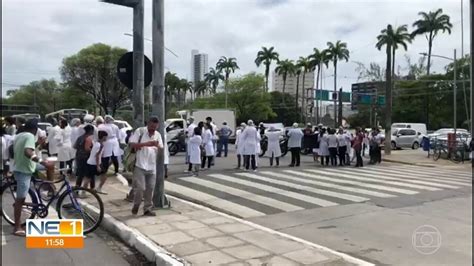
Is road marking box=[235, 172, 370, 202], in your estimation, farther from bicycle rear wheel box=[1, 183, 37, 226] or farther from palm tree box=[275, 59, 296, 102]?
palm tree box=[275, 59, 296, 102]

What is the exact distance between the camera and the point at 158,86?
32.0ft

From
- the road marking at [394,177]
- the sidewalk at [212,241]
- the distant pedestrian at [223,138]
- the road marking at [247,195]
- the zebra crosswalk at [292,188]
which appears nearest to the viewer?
the sidewalk at [212,241]

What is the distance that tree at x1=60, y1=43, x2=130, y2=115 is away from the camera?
6134 centimetres

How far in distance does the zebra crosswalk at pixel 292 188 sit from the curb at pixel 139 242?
97.5 inches

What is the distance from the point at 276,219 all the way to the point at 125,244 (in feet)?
9.77

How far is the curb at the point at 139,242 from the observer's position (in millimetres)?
6270

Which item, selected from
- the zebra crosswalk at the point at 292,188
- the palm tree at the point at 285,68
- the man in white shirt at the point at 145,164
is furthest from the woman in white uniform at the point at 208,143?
the palm tree at the point at 285,68

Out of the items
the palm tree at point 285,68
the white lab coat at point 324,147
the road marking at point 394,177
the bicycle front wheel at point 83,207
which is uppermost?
the palm tree at point 285,68

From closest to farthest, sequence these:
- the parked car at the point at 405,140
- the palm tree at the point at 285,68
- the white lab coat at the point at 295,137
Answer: the white lab coat at the point at 295,137 < the parked car at the point at 405,140 < the palm tree at the point at 285,68

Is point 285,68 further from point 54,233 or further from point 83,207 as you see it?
point 54,233

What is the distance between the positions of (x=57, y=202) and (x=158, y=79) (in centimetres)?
292

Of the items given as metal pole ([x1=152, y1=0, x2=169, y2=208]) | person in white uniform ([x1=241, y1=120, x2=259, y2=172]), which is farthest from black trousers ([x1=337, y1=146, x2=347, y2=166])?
metal pole ([x1=152, y1=0, x2=169, y2=208])

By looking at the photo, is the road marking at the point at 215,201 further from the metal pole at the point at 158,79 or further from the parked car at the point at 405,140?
the parked car at the point at 405,140

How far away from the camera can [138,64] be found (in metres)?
10.2
